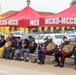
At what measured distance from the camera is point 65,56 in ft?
45.9

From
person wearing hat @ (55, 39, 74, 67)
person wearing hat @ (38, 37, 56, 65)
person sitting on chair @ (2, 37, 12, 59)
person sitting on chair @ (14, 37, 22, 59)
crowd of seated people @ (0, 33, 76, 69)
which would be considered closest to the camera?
person wearing hat @ (55, 39, 74, 67)

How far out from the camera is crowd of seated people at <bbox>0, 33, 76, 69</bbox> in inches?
556

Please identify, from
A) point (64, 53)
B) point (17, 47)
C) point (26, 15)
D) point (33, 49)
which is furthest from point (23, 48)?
→ point (64, 53)

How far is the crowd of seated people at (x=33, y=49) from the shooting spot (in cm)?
1413

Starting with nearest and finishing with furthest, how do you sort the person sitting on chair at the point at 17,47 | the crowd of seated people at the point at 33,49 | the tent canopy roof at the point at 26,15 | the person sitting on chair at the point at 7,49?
the crowd of seated people at the point at 33,49 → the person sitting on chair at the point at 17,47 → the person sitting on chair at the point at 7,49 → the tent canopy roof at the point at 26,15

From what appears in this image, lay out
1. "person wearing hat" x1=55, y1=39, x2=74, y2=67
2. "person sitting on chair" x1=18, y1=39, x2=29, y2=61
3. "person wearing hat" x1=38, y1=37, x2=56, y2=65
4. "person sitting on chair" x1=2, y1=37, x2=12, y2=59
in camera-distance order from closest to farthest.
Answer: "person wearing hat" x1=55, y1=39, x2=74, y2=67, "person wearing hat" x1=38, y1=37, x2=56, y2=65, "person sitting on chair" x1=18, y1=39, x2=29, y2=61, "person sitting on chair" x1=2, y1=37, x2=12, y2=59

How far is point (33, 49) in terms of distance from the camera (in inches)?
664

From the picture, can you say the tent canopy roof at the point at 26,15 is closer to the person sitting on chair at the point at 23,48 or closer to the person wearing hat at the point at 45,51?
the person sitting on chair at the point at 23,48

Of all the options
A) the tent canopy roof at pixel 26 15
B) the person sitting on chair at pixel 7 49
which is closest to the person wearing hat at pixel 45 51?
the person sitting on chair at pixel 7 49

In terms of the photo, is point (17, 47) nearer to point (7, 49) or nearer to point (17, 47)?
point (17, 47)

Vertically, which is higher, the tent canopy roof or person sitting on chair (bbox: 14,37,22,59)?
the tent canopy roof

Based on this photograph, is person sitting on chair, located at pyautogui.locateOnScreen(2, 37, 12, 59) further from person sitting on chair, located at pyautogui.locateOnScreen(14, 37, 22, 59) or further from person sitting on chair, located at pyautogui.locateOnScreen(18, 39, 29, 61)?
person sitting on chair, located at pyautogui.locateOnScreen(18, 39, 29, 61)

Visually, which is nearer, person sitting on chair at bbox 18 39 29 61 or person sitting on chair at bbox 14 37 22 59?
person sitting on chair at bbox 18 39 29 61

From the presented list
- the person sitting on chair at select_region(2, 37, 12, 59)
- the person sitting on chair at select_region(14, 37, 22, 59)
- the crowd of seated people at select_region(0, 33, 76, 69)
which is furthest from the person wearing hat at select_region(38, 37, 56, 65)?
the person sitting on chair at select_region(2, 37, 12, 59)
